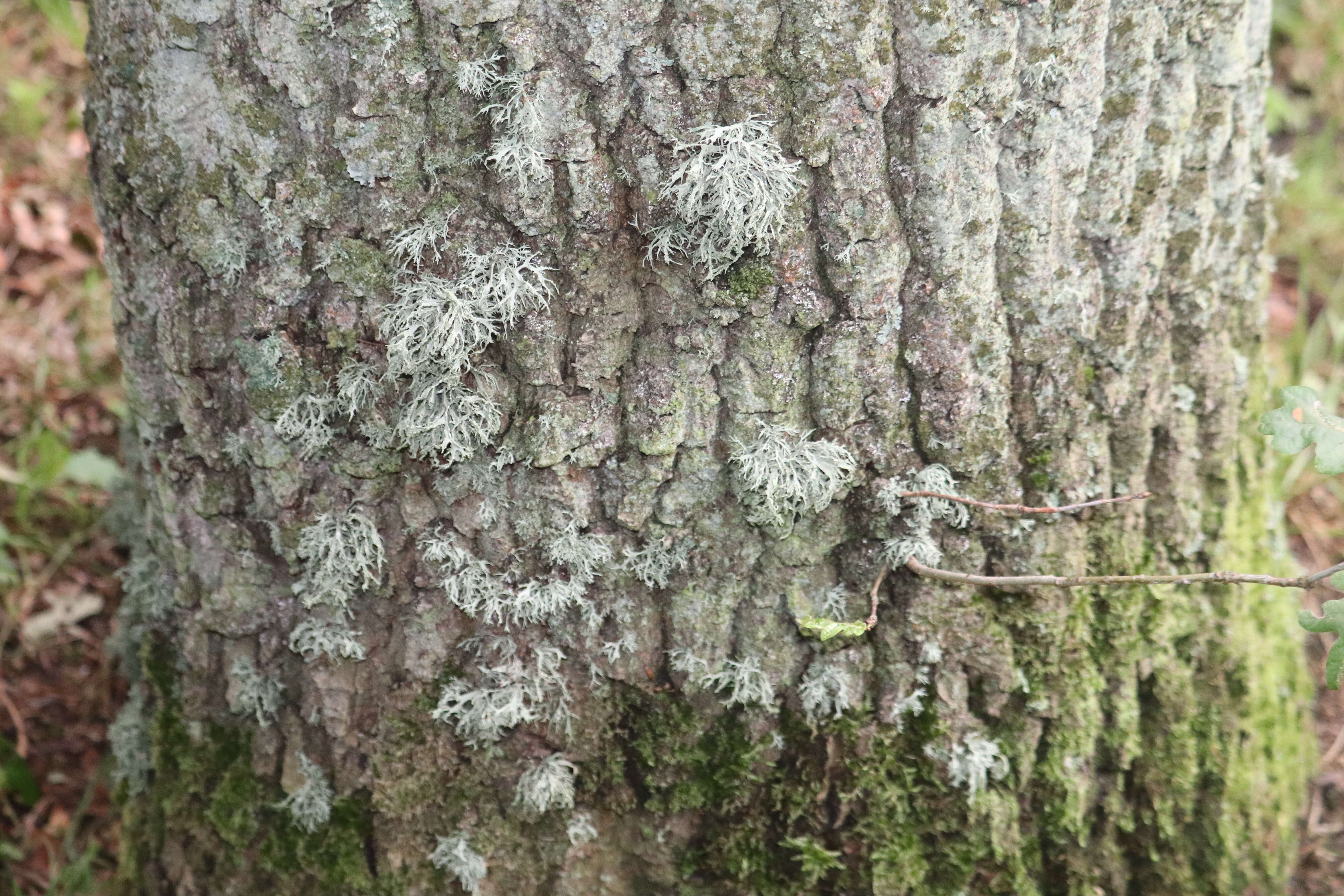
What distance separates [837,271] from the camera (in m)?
1.67

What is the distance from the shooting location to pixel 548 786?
74.5 inches

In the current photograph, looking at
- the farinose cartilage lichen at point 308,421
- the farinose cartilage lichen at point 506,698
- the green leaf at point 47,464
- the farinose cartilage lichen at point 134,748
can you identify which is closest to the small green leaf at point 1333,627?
the farinose cartilage lichen at point 506,698

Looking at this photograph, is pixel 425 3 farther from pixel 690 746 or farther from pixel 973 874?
→ pixel 973 874

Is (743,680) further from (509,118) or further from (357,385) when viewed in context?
(509,118)

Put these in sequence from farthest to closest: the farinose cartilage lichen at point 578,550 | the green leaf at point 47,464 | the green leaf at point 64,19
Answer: the green leaf at point 64,19 → the green leaf at point 47,464 → the farinose cartilage lichen at point 578,550

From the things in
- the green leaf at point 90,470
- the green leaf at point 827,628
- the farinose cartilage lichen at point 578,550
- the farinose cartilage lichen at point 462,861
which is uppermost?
the green leaf at point 90,470

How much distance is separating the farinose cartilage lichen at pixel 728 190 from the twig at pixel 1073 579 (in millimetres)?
737

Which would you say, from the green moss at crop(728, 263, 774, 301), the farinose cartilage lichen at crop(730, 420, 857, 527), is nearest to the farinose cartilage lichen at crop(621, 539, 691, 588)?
the farinose cartilage lichen at crop(730, 420, 857, 527)

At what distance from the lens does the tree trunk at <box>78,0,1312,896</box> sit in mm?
1582

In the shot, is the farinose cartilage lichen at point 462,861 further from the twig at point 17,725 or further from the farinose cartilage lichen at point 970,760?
the twig at point 17,725

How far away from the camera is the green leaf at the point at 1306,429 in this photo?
1505 mm

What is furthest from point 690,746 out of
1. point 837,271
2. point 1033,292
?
point 1033,292

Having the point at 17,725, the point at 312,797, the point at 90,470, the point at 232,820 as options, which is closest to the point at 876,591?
the point at 312,797

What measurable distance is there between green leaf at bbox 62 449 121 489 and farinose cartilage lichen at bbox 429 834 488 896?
188cm
